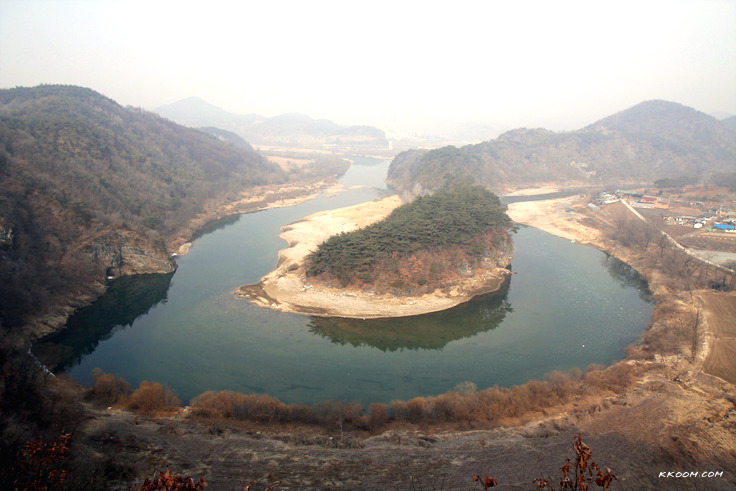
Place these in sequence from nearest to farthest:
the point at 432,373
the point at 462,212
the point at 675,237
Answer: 1. the point at 432,373
2. the point at 462,212
3. the point at 675,237

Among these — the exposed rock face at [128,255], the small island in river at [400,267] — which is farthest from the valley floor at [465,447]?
the exposed rock face at [128,255]

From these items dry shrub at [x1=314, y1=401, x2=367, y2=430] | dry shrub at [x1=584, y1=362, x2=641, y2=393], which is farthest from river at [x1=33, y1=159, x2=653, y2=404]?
dry shrub at [x1=314, y1=401, x2=367, y2=430]

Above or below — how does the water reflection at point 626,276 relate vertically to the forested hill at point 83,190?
below

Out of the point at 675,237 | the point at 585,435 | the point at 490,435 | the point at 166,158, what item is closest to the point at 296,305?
the point at 490,435

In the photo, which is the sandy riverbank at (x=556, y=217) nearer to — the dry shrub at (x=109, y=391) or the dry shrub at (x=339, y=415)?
the dry shrub at (x=339, y=415)

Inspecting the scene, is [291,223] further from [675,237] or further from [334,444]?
[675,237]

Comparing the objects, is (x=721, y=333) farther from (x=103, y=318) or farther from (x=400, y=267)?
(x=103, y=318)

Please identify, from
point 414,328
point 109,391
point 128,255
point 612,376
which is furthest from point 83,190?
point 612,376
